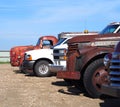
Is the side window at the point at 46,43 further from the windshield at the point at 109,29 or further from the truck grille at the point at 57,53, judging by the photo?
the windshield at the point at 109,29

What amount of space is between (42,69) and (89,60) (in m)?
7.98

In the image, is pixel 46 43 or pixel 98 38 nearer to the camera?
pixel 98 38

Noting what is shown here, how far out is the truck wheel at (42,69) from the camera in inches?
765

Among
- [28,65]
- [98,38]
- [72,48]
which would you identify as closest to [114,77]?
[98,38]

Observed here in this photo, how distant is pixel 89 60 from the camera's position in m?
11.7

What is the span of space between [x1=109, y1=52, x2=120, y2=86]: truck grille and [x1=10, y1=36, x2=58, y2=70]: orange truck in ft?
42.7

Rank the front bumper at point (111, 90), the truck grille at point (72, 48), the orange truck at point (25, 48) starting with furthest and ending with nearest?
the orange truck at point (25, 48) → the truck grille at point (72, 48) → the front bumper at point (111, 90)

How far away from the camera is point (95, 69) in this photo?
458 inches

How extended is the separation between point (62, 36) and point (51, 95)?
7.70 m

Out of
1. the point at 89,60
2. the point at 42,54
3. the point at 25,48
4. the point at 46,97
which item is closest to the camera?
the point at 89,60

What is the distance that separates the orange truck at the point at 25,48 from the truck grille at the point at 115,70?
512 inches

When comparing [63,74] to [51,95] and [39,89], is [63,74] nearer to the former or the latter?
[51,95]

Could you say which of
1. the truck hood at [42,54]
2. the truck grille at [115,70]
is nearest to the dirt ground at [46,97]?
the truck grille at [115,70]

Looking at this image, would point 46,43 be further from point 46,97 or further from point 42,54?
point 46,97
